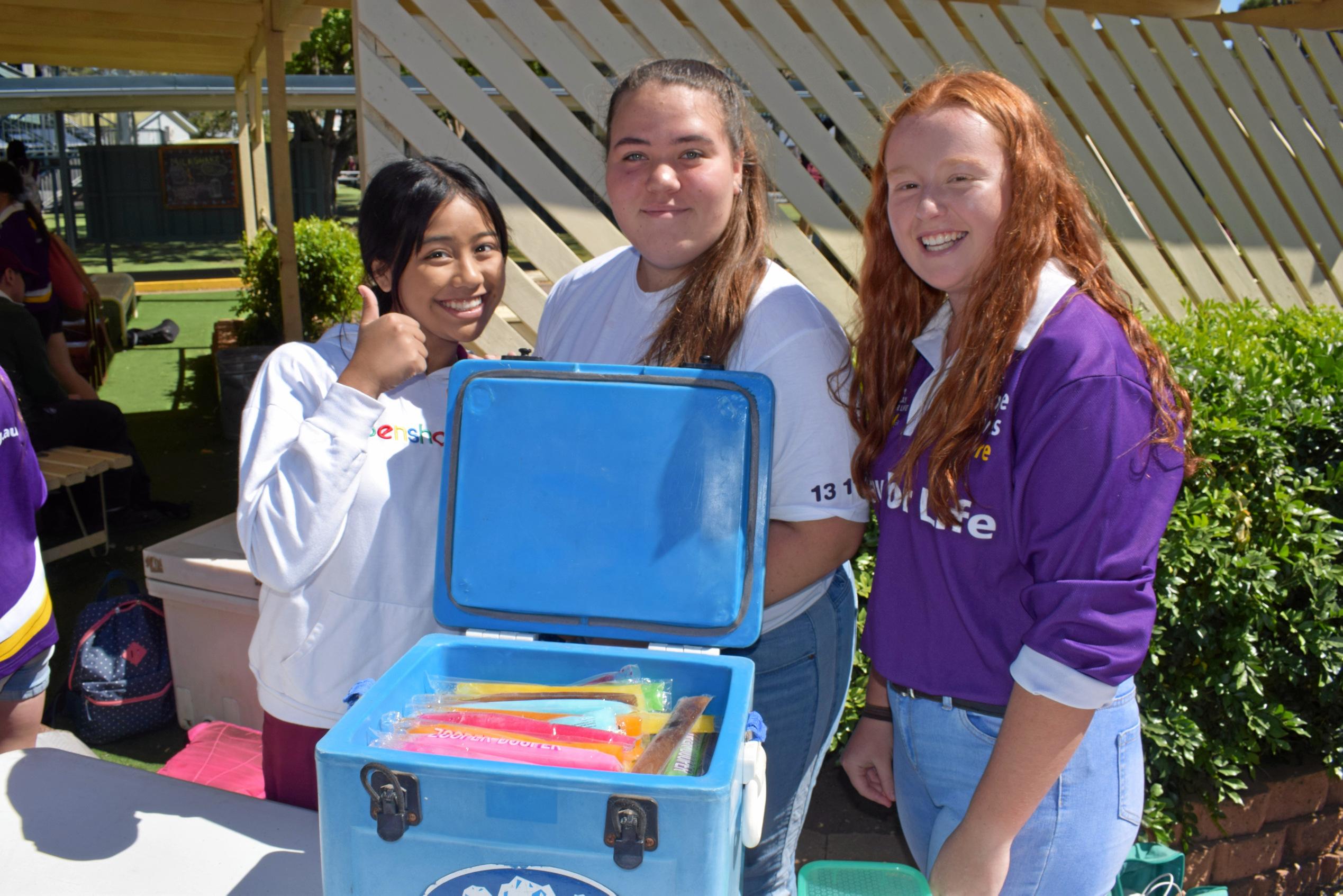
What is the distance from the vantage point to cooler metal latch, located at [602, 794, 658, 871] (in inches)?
39.1

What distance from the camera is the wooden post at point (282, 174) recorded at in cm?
627

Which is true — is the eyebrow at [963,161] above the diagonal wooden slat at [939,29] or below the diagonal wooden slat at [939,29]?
below

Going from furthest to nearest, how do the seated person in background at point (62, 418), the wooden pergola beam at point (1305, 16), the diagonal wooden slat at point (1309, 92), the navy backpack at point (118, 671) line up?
the wooden pergola beam at point (1305, 16), the diagonal wooden slat at point (1309, 92), the seated person in background at point (62, 418), the navy backpack at point (118, 671)

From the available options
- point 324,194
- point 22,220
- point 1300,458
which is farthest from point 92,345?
point 324,194

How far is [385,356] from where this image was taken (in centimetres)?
154

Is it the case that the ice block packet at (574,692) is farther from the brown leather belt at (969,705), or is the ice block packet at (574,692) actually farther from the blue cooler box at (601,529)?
the brown leather belt at (969,705)

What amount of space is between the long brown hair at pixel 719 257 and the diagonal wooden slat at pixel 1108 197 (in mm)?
3247

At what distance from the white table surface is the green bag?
5.86ft

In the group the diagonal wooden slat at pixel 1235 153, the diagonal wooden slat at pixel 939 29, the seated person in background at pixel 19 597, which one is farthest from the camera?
the diagonal wooden slat at pixel 1235 153

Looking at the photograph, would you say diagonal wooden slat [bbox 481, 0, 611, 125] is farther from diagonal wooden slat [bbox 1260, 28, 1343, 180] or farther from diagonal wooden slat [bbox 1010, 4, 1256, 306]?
diagonal wooden slat [bbox 1260, 28, 1343, 180]

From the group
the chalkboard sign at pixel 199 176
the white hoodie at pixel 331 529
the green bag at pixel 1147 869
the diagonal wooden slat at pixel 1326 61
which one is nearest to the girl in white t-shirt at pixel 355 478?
the white hoodie at pixel 331 529

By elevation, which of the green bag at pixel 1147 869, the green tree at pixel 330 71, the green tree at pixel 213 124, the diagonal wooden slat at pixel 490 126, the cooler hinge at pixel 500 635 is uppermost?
the green tree at pixel 213 124

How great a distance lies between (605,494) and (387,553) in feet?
1.29

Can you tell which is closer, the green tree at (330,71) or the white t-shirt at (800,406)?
the white t-shirt at (800,406)
